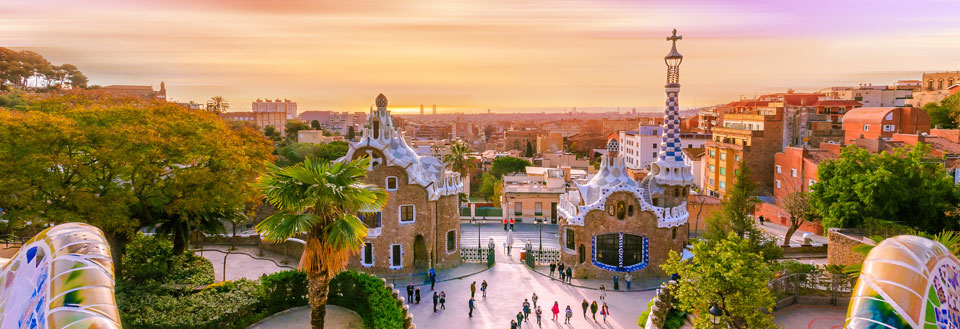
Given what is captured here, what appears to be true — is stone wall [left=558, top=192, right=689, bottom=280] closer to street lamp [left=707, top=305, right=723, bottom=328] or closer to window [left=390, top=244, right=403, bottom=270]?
window [left=390, top=244, right=403, bottom=270]

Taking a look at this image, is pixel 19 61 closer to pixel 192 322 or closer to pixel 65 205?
pixel 65 205

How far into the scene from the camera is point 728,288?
65.7 feet

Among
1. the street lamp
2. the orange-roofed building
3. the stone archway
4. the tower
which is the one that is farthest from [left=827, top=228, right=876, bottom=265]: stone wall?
the orange-roofed building

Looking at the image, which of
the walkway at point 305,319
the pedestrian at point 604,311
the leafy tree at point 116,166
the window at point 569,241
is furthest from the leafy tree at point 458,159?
the walkway at point 305,319

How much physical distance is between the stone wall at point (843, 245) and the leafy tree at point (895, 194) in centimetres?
98

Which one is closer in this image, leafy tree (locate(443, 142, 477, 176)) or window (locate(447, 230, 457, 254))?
window (locate(447, 230, 457, 254))

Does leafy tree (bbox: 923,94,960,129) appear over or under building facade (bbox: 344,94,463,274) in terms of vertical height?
over

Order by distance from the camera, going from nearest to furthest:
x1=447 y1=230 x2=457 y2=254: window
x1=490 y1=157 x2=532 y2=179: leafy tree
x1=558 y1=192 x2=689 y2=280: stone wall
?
x1=558 y1=192 x2=689 y2=280: stone wall, x1=447 y1=230 x2=457 y2=254: window, x1=490 y1=157 x2=532 y2=179: leafy tree

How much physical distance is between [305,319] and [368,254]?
10.2 m

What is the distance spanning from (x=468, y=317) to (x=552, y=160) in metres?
74.0

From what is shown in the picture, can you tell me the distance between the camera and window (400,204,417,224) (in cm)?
3594

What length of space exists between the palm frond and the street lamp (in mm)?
12543

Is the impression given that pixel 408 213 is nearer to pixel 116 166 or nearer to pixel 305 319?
pixel 305 319

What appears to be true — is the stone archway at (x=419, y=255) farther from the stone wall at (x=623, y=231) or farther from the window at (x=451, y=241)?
the stone wall at (x=623, y=231)
